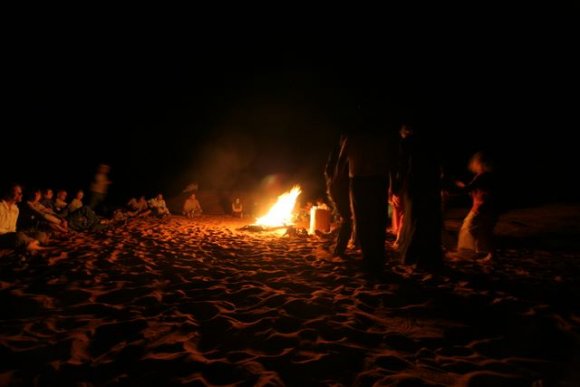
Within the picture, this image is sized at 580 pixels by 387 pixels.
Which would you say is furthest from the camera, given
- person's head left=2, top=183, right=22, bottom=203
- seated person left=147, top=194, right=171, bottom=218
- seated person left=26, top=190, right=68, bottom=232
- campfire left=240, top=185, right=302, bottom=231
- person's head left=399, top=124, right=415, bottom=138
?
seated person left=147, top=194, right=171, bottom=218

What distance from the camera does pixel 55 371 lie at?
6.45ft

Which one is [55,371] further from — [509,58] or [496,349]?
[509,58]

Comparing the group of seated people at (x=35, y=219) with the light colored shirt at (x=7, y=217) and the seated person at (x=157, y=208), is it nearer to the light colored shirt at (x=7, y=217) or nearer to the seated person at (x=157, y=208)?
the light colored shirt at (x=7, y=217)

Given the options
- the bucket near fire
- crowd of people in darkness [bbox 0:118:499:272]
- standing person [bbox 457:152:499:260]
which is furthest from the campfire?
standing person [bbox 457:152:499:260]

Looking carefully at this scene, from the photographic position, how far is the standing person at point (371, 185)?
4.52m

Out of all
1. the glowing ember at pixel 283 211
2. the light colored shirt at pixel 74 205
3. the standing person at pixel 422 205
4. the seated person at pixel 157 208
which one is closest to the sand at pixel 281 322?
the standing person at pixel 422 205

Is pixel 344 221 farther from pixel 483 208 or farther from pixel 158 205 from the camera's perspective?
pixel 158 205

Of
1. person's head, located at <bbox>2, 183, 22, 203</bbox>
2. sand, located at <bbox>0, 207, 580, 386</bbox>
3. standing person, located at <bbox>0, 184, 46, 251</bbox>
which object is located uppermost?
person's head, located at <bbox>2, 183, 22, 203</bbox>

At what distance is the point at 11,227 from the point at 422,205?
7.27 meters

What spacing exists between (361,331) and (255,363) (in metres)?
0.97

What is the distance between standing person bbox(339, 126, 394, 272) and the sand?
0.53 meters

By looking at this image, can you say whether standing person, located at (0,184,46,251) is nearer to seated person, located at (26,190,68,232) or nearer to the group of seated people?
the group of seated people

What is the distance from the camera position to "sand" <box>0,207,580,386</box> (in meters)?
1.99

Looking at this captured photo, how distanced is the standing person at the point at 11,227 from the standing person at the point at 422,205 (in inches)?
250
